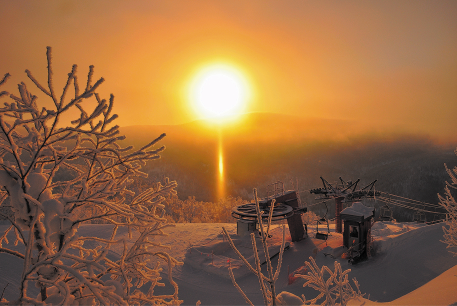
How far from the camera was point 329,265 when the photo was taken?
15.5 metres

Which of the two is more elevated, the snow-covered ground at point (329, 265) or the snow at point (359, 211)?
the snow at point (359, 211)

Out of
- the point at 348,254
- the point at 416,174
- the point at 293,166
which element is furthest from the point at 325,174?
the point at 348,254

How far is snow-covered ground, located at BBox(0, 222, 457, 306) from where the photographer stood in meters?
11.9

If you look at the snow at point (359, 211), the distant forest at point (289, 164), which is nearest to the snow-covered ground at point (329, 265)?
the snow at point (359, 211)

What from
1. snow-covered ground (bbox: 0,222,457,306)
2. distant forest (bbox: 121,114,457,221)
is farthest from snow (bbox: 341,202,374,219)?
distant forest (bbox: 121,114,457,221)

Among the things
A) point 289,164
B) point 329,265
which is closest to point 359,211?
point 329,265

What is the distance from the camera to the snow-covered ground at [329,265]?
38.9 ft

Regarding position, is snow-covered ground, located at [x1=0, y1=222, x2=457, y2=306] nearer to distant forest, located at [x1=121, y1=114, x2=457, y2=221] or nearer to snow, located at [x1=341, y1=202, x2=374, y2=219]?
snow, located at [x1=341, y1=202, x2=374, y2=219]

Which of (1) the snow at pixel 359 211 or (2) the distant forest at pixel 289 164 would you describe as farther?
(2) the distant forest at pixel 289 164

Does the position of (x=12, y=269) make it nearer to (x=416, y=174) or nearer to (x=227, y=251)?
(x=227, y=251)

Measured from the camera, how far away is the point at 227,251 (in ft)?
61.6

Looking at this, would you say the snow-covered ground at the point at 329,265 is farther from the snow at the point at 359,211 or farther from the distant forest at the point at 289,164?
the distant forest at the point at 289,164

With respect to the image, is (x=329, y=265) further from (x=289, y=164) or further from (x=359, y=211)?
(x=289, y=164)

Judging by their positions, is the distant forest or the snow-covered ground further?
the distant forest
